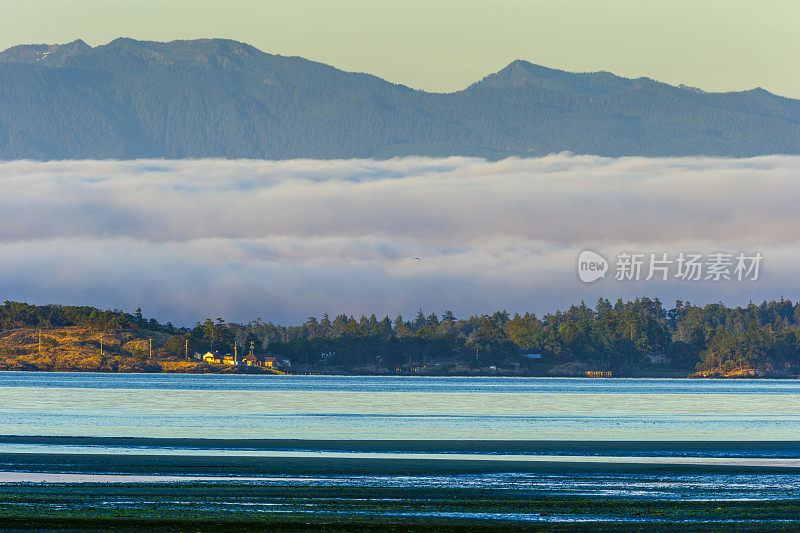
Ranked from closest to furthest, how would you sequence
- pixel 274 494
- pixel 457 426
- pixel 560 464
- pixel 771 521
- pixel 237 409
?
pixel 771 521
pixel 274 494
pixel 560 464
pixel 457 426
pixel 237 409

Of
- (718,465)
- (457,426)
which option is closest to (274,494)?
(718,465)

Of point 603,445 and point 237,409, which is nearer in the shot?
point 603,445

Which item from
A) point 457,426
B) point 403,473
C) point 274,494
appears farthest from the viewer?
point 457,426

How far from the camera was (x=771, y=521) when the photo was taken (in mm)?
38875

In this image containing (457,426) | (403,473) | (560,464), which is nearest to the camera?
(403,473)

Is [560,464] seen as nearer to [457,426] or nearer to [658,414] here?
[457,426]

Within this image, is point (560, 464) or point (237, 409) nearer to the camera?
point (560, 464)

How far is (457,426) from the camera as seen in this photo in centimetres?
8925

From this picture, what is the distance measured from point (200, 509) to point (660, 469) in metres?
24.1

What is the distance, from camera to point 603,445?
7050 centimetres

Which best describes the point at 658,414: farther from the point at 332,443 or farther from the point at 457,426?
the point at 332,443

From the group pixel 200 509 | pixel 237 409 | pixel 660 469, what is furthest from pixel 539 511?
pixel 237 409

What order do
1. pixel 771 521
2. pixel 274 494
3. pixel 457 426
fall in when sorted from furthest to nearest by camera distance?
pixel 457 426 < pixel 274 494 < pixel 771 521

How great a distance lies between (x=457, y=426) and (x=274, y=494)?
45667mm
